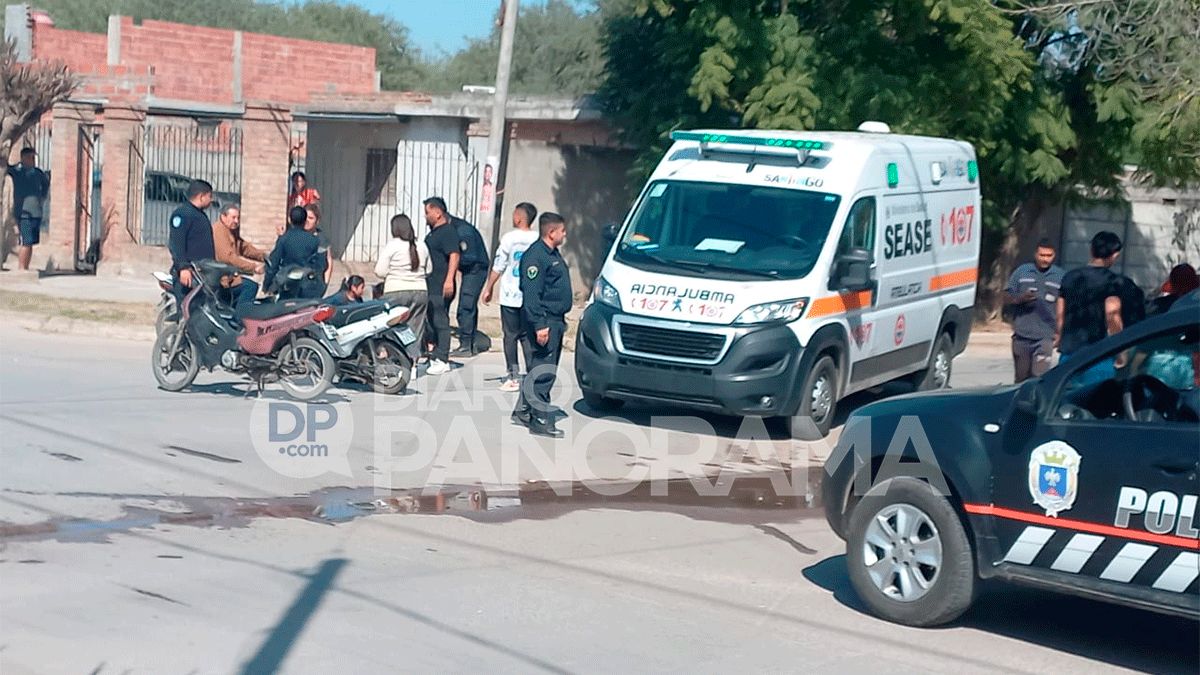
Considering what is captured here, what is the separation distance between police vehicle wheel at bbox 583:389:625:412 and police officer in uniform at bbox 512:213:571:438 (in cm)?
97

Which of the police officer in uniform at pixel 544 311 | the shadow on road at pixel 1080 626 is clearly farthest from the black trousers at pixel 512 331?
the shadow on road at pixel 1080 626

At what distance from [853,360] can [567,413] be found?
252cm

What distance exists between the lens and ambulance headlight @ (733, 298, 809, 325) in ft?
36.9

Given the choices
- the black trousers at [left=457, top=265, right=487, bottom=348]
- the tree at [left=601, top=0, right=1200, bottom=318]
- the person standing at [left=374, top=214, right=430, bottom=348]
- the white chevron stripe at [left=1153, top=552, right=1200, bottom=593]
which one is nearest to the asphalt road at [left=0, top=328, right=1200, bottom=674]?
the white chevron stripe at [left=1153, top=552, right=1200, bottom=593]

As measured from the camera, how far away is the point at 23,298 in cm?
1728

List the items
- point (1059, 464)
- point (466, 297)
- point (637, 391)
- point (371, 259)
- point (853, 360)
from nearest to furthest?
point (1059, 464) → point (637, 391) → point (853, 360) → point (466, 297) → point (371, 259)

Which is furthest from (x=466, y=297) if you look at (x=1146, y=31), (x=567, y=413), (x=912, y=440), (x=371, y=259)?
(x=371, y=259)

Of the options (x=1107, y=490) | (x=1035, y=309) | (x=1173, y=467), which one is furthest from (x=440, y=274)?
(x=1173, y=467)

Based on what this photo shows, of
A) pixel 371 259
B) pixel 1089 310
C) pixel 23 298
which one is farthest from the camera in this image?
pixel 371 259

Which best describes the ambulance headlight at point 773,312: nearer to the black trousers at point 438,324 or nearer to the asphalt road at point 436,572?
the asphalt road at point 436,572

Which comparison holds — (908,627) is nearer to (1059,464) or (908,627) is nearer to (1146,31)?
(1059,464)

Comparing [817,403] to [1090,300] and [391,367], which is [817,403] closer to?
[1090,300]

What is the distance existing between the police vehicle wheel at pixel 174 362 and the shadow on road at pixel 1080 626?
650 centimetres

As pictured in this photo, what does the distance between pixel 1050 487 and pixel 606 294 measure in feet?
19.9
